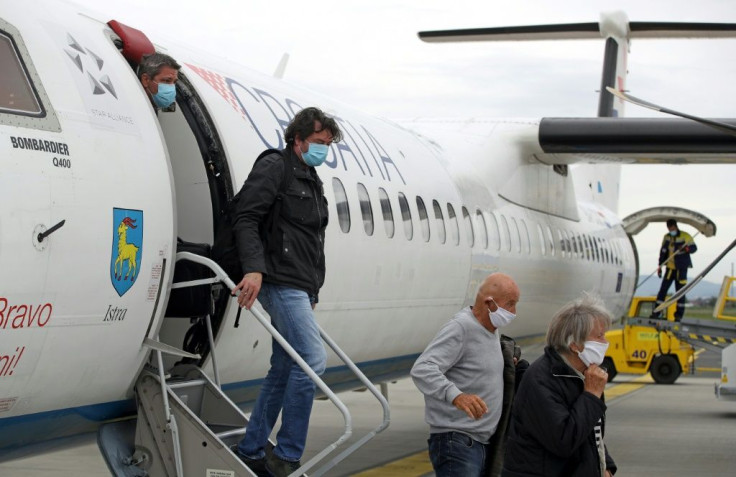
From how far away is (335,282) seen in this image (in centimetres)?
805

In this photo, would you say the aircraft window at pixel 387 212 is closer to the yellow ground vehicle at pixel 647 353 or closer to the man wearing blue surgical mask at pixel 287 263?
the man wearing blue surgical mask at pixel 287 263

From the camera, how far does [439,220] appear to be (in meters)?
10.8

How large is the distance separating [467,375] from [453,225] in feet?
18.8

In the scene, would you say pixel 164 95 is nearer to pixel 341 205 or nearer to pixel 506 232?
pixel 341 205

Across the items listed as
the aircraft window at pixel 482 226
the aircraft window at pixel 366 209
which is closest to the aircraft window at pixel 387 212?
the aircraft window at pixel 366 209

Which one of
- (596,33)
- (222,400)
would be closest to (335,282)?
(222,400)

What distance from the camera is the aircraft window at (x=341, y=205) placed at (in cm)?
822

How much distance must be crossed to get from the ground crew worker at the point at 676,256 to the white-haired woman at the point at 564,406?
50.9 feet

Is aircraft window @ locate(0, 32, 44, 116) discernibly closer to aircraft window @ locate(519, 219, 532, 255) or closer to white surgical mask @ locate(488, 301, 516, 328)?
white surgical mask @ locate(488, 301, 516, 328)

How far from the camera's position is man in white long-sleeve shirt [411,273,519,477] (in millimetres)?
5418

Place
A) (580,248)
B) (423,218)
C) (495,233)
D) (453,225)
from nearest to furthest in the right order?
1. (423,218)
2. (453,225)
3. (495,233)
4. (580,248)

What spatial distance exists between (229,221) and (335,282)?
221cm

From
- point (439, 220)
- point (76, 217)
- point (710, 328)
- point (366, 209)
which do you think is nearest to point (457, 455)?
point (76, 217)

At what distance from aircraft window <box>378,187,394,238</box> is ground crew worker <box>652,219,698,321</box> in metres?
11.5
